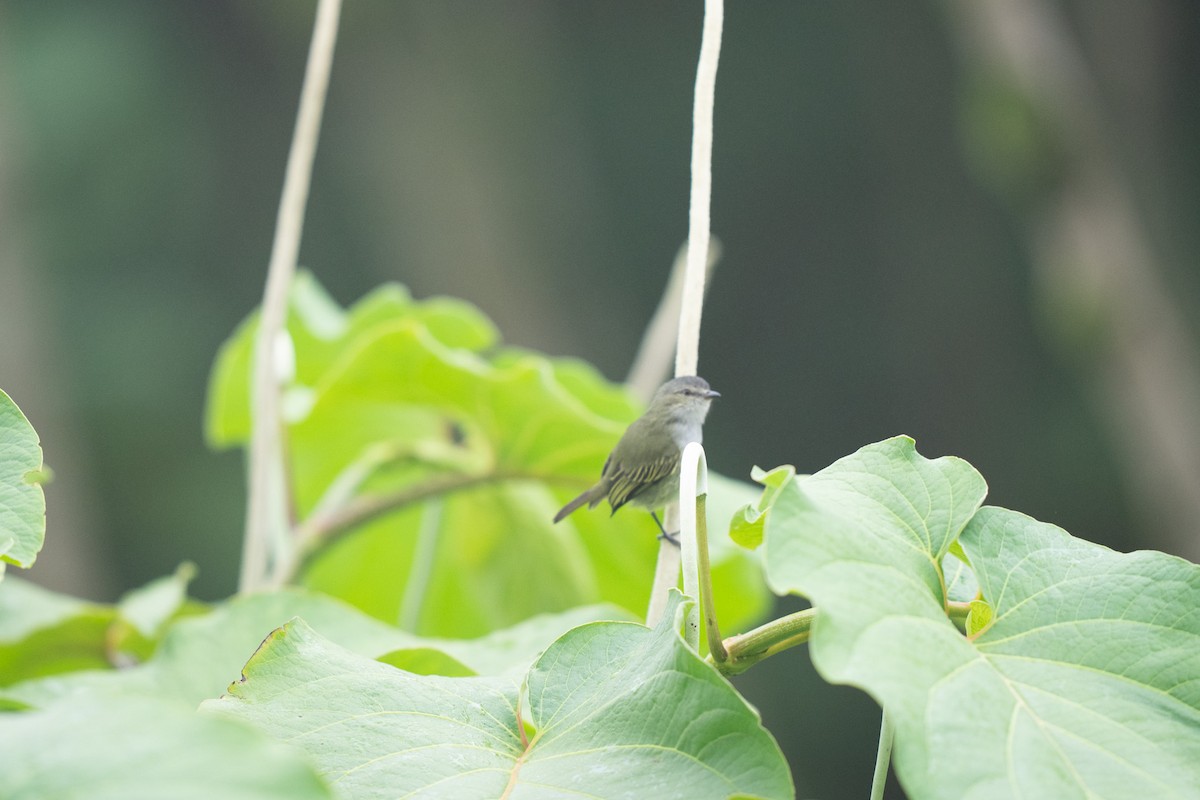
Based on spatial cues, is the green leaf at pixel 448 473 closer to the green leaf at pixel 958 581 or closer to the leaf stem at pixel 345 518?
the leaf stem at pixel 345 518

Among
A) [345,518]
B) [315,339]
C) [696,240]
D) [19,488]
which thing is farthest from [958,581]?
[315,339]

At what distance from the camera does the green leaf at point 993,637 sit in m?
0.39

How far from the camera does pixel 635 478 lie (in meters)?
0.87

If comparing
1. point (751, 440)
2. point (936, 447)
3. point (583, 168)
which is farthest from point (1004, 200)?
point (583, 168)

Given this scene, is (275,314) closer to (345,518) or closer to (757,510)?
(345,518)

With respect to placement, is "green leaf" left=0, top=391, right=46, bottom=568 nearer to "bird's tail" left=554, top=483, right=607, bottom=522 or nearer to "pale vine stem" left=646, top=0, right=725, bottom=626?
"pale vine stem" left=646, top=0, right=725, bottom=626

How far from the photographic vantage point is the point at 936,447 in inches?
208

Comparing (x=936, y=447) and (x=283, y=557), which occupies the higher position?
(x=283, y=557)

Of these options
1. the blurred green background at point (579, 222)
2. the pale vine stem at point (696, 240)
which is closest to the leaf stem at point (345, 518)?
the pale vine stem at point (696, 240)

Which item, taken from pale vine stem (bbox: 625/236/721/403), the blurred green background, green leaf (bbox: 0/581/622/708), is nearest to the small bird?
green leaf (bbox: 0/581/622/708)

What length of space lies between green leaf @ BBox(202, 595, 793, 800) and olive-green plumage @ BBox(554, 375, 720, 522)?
0.91 ft

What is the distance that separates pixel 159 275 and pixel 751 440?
11.2ft

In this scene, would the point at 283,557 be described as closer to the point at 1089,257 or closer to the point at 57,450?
the point at 1089,257

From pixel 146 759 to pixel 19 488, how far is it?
0.81 feet
